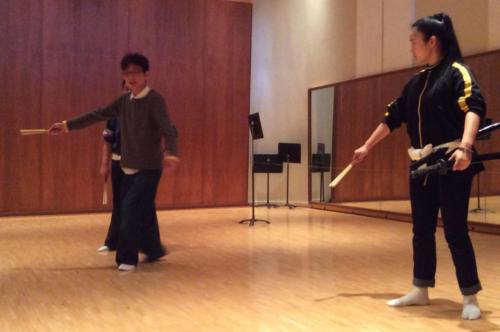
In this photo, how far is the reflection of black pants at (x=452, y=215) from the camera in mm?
2371

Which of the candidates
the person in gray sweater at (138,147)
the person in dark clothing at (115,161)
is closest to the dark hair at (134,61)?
the person in gray sweater at (138,147)

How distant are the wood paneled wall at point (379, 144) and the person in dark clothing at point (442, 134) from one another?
11.7 ft

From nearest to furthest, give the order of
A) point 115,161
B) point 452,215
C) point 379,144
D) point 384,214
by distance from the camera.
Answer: point 452,215, point 115,161, point 384,214, point 379,144

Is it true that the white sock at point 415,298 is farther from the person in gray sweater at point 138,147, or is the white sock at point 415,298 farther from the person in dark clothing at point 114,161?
the person in dark clothing at point 114,161

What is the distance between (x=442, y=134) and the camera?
95.1 inches

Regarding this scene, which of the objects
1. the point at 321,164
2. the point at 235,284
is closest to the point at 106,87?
the point at 321,164

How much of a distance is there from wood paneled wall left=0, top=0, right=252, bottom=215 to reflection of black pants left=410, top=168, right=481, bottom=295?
5.64 m

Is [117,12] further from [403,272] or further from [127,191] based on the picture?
[403,272]

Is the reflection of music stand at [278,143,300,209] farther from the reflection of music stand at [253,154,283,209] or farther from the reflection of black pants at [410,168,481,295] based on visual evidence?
the reflection of black pants at [410,168,481,295]

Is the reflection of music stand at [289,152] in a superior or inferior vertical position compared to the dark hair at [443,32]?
inferior

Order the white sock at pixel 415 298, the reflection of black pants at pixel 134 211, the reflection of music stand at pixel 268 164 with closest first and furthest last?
1. the white sock at pixel 415 298
2. the reflection of black pants at pixel 134 211
3. the reflection of music stand at pixel 268 164

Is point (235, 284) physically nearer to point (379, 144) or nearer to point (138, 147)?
point (138, 147)

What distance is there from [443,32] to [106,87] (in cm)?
576

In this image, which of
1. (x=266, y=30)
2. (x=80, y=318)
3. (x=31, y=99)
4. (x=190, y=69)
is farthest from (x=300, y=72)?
(x=80, y=318)
